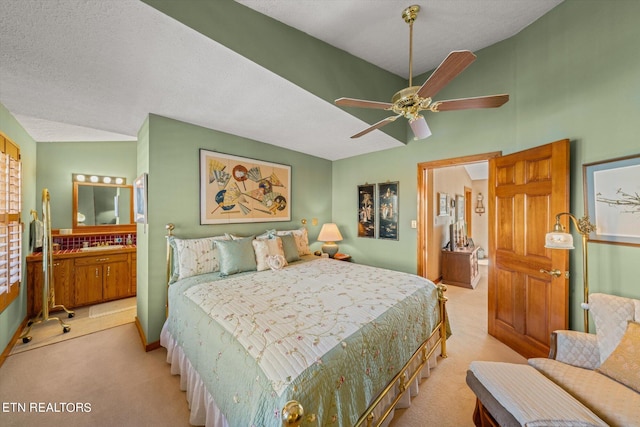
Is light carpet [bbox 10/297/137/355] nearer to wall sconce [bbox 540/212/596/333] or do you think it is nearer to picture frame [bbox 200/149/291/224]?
picture frame [bbox 200/149/291/224]

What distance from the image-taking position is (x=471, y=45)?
2865 mm

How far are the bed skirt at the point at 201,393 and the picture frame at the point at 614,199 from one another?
1.79m

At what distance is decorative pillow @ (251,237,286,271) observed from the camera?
2.78 m

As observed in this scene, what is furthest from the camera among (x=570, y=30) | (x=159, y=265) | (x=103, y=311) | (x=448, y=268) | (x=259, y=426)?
(x=448, y=268)

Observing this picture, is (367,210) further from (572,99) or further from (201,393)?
(201,393)

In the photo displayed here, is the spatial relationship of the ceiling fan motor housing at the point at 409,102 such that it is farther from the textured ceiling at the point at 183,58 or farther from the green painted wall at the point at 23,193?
the green painted wall at the point at 23,193

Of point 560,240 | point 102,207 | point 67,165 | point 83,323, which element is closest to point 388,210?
point 560,240

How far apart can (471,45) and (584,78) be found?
48.3 inches

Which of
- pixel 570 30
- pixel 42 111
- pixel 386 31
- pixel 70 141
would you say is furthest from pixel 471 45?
pixel 70 141

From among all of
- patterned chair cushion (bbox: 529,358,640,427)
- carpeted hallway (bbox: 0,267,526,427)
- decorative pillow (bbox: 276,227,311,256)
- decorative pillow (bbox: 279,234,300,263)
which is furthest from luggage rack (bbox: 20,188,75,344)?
patterned chair cushion (bbox: 529,358,640,427)

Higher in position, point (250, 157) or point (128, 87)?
point (128, 87)

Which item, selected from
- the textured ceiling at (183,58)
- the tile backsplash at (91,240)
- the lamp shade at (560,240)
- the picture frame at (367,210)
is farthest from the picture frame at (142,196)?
the lamp shade at (560,240)

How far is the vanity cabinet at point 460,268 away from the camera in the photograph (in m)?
4.56

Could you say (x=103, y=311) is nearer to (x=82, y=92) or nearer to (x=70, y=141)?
(x=70, y=141)
